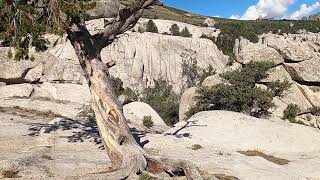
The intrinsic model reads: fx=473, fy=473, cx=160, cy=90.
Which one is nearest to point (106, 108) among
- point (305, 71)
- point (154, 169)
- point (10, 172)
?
point (154, 169)

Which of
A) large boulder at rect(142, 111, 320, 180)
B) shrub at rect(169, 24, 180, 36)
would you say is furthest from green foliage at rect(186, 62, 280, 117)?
shrub at rect(169, 24, 180, 36)

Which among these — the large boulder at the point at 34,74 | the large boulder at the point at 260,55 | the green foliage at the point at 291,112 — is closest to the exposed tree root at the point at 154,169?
the large boulder at the point at 34,74

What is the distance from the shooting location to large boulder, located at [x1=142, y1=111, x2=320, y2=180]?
68.1 feet

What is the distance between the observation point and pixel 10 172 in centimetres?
1540

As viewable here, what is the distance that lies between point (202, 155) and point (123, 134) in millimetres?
6714

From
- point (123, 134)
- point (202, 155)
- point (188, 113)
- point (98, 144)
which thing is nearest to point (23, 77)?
point (188, 113)

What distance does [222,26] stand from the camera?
135m

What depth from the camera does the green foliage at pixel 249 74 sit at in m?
45.6

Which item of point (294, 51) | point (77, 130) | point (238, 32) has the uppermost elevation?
point (238, 32)

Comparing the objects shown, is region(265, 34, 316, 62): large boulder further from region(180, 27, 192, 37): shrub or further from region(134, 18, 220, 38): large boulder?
region(180, 27, 192, 37): shrub

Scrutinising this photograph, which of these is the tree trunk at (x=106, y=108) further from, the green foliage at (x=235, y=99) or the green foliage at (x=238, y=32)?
the green foliage at (x=238, y=32)

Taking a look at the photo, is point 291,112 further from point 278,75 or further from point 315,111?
point 278,75

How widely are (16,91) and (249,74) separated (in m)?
22.4

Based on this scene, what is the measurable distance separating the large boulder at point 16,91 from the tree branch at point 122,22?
19.8 metres
